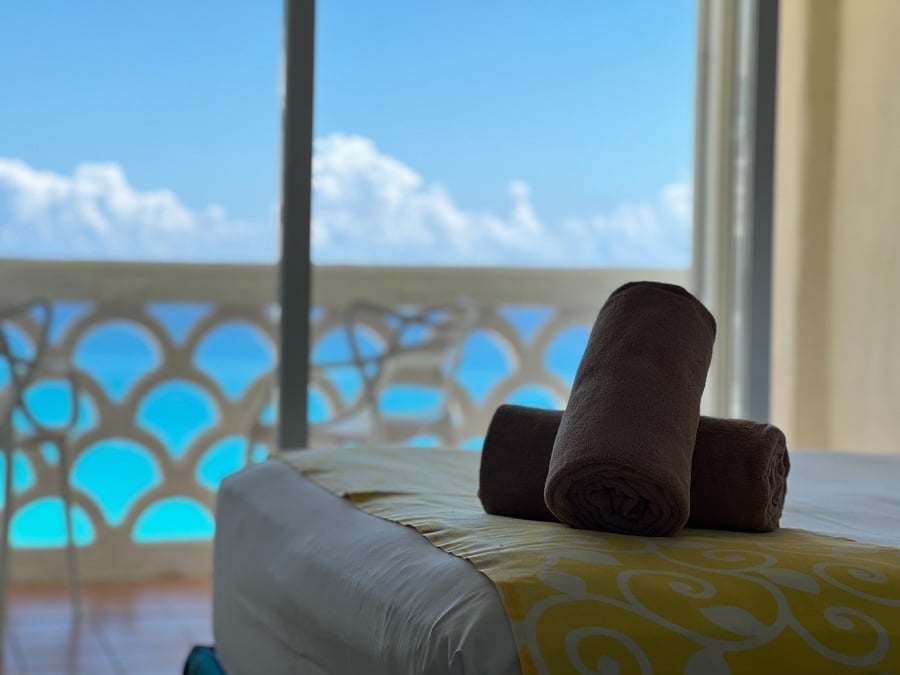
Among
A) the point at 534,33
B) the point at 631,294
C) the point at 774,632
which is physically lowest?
the point at 774,632

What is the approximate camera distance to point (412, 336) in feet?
10.0

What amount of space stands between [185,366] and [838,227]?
1744mm

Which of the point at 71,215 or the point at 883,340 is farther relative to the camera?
the point at 883,340

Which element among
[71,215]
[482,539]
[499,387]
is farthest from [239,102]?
[482,539]

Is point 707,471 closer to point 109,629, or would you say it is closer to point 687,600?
point 687,600

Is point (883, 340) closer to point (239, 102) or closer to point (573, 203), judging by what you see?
point (573, 203)

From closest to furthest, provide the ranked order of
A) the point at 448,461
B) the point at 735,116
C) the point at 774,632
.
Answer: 1. the point at 774,632
2. the point at 448,461
3. the point at 735,116

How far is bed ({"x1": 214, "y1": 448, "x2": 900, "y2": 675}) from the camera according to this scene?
957 mm

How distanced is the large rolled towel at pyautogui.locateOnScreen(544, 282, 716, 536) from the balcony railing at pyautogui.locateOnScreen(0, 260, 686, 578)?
1.72 meters

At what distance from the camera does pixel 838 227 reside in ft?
10.7

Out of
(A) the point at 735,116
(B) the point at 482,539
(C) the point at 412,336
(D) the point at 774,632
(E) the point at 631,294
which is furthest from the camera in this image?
(A) the point at 735,116

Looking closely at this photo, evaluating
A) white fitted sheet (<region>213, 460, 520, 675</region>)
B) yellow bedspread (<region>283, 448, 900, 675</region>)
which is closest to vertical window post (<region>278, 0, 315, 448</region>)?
white fitted sheet (<region>213, 460, 520, 675</region>)

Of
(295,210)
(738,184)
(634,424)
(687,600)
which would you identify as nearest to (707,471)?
(634,424)

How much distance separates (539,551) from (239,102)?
206 cm
